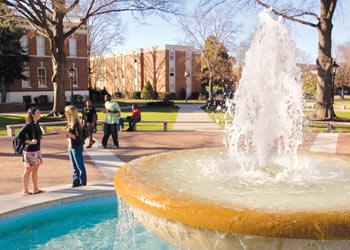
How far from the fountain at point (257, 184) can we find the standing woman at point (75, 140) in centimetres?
229

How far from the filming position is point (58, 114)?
24.4 meters

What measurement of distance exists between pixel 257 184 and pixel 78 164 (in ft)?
14.5

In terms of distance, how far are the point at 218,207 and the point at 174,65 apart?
5725cm

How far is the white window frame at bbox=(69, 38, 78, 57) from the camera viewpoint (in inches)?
1866

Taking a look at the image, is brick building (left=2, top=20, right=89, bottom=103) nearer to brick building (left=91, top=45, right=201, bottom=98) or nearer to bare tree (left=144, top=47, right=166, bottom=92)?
brick building (left=91, top=45, right=201, bottom=98)

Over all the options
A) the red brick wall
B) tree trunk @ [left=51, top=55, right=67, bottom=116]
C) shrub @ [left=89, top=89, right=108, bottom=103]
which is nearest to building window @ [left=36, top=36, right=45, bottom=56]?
the red brick wall

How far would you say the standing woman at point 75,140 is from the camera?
25.5ft

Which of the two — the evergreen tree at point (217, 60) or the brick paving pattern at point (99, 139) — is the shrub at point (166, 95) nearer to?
the evergreen tree at point (217, 60)

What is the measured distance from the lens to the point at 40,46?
45531 millimetres

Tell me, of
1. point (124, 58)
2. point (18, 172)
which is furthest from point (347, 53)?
point (18, 172)

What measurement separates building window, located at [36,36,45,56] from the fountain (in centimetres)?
4183

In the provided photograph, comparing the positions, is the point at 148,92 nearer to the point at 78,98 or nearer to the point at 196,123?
the point at 78,98

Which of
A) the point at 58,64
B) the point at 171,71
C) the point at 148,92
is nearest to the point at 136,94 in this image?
the point at 148,92

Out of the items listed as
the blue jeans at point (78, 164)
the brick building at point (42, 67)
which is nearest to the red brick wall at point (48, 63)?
the brick building at point (42, 67)
